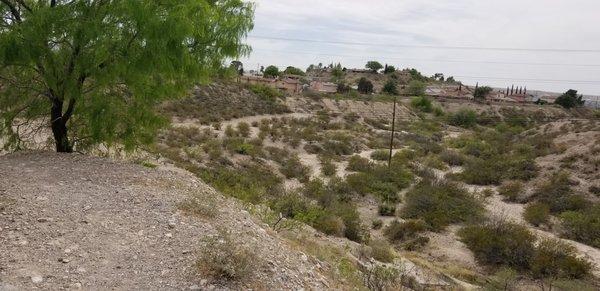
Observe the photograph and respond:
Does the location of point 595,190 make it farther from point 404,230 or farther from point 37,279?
point 37,279

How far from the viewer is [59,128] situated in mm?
11266

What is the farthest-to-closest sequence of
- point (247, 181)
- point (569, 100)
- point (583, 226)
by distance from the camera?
point (569, 100) → point (247, 181) → point (583, 226)

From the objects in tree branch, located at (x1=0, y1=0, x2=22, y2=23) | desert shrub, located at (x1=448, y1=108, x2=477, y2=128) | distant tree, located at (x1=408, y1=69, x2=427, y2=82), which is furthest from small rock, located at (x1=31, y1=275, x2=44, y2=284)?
distant tree, located at (x1=408, y1=69, x2=427, y2=82)

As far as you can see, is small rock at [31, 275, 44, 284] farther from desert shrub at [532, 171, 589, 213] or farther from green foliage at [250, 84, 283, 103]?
green foliage at [250, 84, 283, 103]

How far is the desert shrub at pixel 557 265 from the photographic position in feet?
44.9

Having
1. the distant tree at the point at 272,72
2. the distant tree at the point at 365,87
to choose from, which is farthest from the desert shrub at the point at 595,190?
the distant tree at the point at 272,72

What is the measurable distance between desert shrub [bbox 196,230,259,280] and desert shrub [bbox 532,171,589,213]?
62.1ft

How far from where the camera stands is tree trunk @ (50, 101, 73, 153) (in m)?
11.1

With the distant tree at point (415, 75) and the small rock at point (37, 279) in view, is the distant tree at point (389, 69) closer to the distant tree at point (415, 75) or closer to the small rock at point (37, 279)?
the distant tree at point (415, 75)

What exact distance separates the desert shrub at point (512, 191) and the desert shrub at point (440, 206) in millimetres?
2659

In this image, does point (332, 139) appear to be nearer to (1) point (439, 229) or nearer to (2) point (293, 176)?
(2) point (293, 176)

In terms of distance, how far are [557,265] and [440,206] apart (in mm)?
5757

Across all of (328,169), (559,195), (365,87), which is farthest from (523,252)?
(365,87)

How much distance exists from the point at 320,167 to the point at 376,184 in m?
5.80
